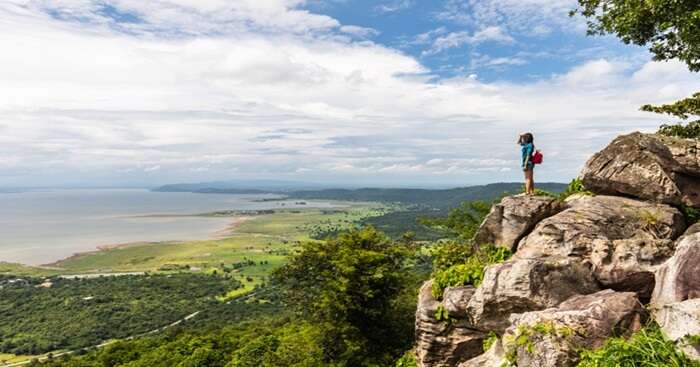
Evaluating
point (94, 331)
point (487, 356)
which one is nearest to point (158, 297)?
point (94, 331)

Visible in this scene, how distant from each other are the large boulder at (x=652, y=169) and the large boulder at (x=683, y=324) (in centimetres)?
729

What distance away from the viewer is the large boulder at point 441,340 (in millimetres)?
15258

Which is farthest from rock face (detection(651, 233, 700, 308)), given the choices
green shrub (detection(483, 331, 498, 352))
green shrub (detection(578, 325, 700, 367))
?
green shrub (detection(483, 331, 498, 352))

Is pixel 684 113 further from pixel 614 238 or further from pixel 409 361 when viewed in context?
pixel 409 361

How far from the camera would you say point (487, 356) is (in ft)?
40.2

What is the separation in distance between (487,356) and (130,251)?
21363 centimetres

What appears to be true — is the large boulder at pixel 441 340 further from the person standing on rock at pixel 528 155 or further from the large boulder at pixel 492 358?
the person standing on rock at pixel 528 155

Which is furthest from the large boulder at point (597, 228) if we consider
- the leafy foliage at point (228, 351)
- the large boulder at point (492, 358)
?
the leafy foliage at point (228, 351)

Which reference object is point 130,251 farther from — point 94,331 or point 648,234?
point 648,234

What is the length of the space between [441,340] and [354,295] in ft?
37.3

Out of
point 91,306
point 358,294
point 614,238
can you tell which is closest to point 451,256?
point 614,238

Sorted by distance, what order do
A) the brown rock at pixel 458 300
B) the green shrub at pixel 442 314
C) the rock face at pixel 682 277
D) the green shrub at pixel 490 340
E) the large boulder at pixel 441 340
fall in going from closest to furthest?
the rock face at pixel 682 277 → the green shrub at pixel 490 340 → the brown rock at pixel 458 300 → the large boulder at pixel 441 340 → the green shrub at pixel 442 314

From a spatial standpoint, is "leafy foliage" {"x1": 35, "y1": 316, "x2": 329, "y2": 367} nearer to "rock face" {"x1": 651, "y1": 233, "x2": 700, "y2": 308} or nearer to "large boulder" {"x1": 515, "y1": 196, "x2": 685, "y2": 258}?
"large boulder" {"x1": 515, "y1": 196, "x2": 685, "y2": 258}

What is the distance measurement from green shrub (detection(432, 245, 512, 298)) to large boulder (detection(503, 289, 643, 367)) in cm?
486
